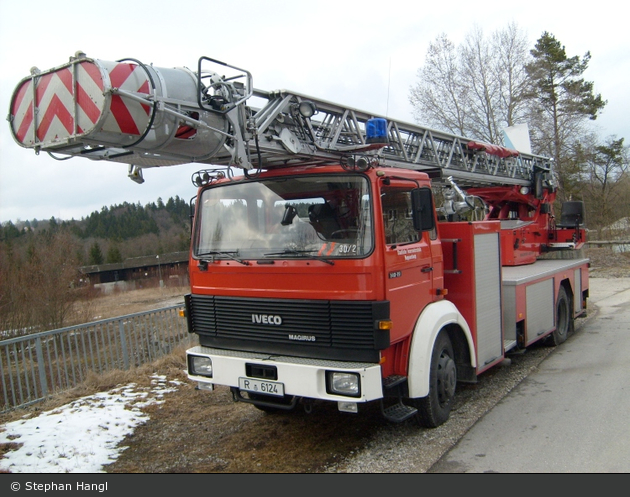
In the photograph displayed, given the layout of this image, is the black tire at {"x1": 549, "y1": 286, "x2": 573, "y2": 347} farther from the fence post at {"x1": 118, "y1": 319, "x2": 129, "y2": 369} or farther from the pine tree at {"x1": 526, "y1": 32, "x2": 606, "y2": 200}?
the pine tree at {"x1": 526, "y1": 32, "x2": 606, "y2": 200}

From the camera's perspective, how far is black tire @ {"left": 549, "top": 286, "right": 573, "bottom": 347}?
832 centimetres

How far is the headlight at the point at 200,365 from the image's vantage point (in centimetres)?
480

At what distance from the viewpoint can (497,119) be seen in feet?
89.8

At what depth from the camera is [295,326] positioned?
4.41m

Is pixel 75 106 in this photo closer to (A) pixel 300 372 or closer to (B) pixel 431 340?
(A) pixel 300 372

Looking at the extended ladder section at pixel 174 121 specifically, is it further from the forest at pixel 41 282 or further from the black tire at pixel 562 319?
the forest at pixel 41 282

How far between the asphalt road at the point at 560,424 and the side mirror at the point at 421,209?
6.48 ft

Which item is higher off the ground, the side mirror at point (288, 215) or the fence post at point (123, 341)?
the side mirror at point (288, 215)

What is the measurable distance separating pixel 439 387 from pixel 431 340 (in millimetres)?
595

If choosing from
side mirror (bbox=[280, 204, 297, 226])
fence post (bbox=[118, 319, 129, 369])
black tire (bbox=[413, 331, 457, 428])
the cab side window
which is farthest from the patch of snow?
the cab side window

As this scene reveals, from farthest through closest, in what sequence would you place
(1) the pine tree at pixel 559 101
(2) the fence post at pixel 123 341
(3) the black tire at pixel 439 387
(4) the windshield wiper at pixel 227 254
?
(1) the pine tree at pixel 559 101 → (2) the fence post at pixel 123 341 → (3) the black tire at pixel 439 387 → (4) the windshield wiper at pixel 227 254

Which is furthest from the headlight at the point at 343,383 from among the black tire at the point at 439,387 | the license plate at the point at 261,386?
the black tire at the point at 439,387

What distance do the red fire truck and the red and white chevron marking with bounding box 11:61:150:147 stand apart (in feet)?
0.04

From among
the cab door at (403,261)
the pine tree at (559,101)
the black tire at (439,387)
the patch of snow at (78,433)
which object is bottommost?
the patch of snow at (78,433)
